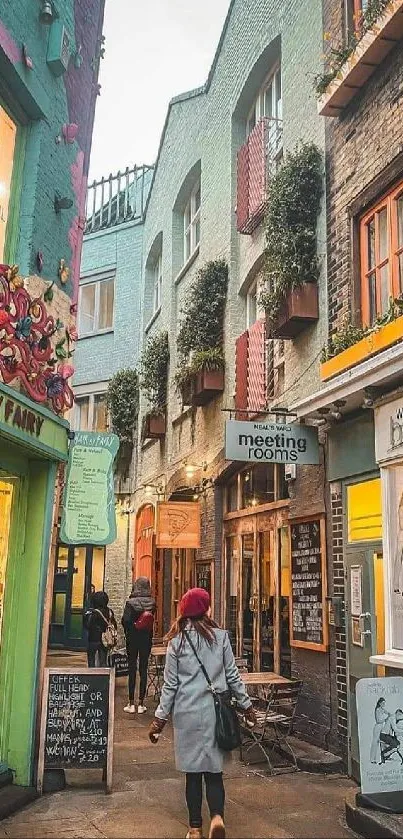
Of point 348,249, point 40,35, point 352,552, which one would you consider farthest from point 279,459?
point 40,35

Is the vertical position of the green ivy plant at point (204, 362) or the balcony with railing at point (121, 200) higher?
the balcony with railing at point (121, 200)

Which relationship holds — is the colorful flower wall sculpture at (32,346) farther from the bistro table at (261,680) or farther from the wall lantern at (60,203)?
the bistro table at (261,680)

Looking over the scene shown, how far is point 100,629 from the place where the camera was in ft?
36.4

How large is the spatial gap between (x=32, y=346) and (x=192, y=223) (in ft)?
36.4

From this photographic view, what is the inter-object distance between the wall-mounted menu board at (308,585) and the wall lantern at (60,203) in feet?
13.8

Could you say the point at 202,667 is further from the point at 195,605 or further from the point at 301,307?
the point at 301,307

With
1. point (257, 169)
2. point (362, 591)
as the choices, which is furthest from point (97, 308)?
point (362, 591)

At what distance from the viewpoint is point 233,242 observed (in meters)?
13.3

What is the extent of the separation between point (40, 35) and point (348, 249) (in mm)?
3757

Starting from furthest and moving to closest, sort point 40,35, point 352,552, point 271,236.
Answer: point 271,236
point 352,552
point 40,35

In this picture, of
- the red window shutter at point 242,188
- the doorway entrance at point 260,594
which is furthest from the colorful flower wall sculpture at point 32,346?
the red window shutter at point 242,188

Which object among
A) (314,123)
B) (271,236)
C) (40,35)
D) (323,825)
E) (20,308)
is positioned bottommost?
(323,825)

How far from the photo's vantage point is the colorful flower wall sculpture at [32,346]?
20.2 feet

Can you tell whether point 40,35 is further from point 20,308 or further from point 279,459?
point 279,459
